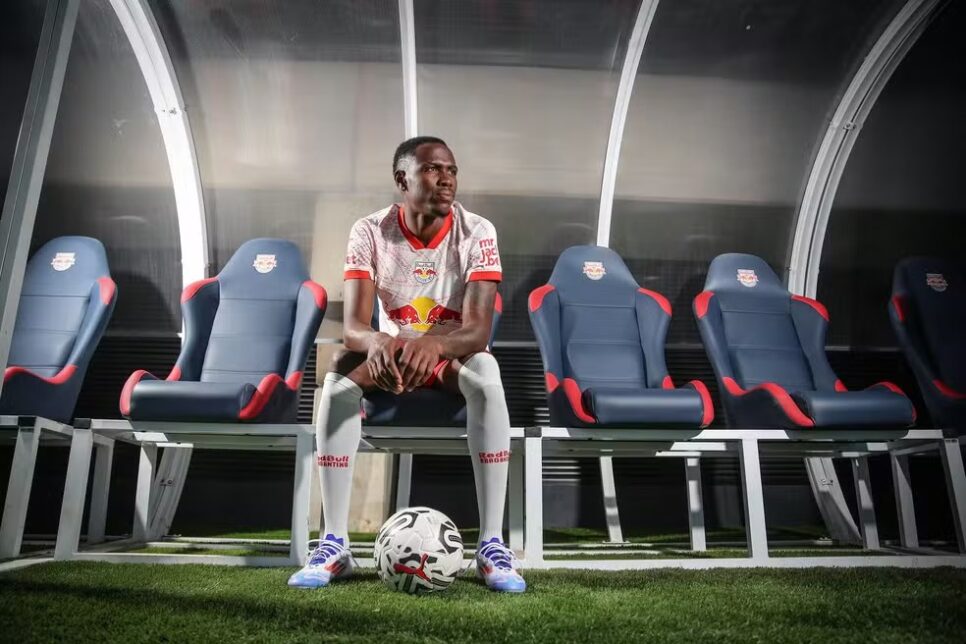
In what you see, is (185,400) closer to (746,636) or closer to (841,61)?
(746,636)

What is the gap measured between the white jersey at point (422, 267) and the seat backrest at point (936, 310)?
7.71ft

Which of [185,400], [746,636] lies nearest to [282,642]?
[746,636]

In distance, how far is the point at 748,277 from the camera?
3.83 m

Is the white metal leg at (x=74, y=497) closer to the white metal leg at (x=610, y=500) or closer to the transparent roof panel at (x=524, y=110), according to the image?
the transparent roof panel at (x=524, y=110)

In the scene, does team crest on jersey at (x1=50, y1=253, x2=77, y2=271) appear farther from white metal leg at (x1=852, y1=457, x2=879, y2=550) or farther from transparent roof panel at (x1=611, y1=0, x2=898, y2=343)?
white metal leg at (x1=852, y1=457, x2=879, y2=550)

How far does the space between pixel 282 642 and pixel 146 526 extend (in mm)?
2437

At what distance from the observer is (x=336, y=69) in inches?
158

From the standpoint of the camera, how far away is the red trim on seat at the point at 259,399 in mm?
2684

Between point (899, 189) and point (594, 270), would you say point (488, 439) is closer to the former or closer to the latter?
point (594, 270)

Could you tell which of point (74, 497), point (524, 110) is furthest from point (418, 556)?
point (524, 110)

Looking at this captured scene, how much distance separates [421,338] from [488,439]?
0.41m

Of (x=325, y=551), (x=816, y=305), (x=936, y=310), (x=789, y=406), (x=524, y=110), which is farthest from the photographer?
(x=524, y=110)

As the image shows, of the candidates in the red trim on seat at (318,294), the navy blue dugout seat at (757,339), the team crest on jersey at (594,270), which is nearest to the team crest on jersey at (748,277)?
the navy blue dugout seat at (757,339)

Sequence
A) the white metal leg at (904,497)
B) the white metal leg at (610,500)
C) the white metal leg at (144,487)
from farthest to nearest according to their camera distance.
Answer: the white metal leg at (610,500) < the white metal leg at (144,487) < the white metal leg at (904,497)
